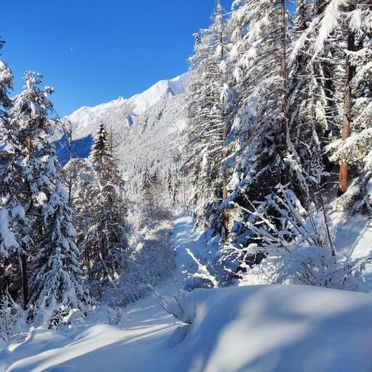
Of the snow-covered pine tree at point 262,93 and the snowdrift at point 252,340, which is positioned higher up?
the snow-covered pine tree at point 262,93

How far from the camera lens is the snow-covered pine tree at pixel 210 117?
19.0m

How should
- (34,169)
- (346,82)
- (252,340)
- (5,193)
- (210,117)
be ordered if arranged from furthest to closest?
(210,117)
(34,169)
(5,193)
(346,82)
(252,340)

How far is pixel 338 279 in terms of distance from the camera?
389cm

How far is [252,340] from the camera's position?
2.11m

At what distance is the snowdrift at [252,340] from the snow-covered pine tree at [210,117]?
15333mm

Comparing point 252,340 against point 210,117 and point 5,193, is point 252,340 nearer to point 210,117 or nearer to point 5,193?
→ point 5,193

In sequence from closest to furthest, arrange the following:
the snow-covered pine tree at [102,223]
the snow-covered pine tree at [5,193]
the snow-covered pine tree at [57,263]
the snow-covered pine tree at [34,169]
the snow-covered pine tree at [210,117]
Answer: the snow-covered pine tree at [5,193] < the snow-covered pine tree at [34,169] < the snow-covered pine tree at [57,263] < the snow-covered pine tree at [210,117] < the snow-covered pine tree at [102,223]

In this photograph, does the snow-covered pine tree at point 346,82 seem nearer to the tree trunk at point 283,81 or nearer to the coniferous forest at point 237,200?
the coniferous forest at point 237,200

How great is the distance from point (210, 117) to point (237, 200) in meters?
6.75

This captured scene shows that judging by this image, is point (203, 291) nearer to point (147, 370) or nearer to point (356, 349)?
point (147, 370)

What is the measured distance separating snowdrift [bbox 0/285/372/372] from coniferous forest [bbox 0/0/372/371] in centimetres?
1

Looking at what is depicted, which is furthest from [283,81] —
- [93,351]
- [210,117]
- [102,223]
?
[102,223]

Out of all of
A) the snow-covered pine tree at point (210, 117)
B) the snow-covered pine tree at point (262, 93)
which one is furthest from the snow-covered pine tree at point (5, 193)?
the snow-covered pine tree at point (210, 117)

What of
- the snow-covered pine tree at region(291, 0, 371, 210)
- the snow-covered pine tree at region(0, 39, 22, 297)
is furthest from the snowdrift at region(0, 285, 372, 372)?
the snow-covered pine tree at region(0, 39, 22, 297)
